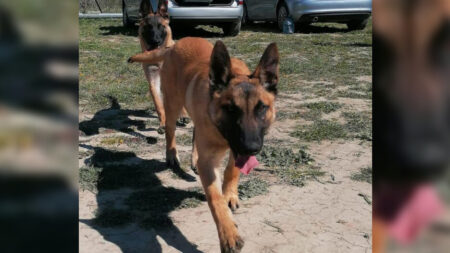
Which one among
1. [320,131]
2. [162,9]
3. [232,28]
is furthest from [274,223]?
[232,28]

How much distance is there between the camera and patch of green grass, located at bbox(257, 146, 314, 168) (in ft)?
15.8

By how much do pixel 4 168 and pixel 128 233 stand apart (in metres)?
2.87

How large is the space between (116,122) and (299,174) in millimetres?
3157

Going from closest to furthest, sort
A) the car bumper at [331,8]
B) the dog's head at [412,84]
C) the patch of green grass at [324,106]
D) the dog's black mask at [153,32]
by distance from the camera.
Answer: the dog's head at [412,84] < the patch of green grass at [324,106] < the dog's black mask at [153,32] < the car bumper at [331,8]

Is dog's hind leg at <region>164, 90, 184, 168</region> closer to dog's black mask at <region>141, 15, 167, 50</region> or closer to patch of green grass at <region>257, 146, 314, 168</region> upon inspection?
patch of green grass at <region>257, 146, 314, 168</region>

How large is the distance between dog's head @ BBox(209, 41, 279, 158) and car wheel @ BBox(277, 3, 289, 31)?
1349cm

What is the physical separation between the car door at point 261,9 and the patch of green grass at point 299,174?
1354cm

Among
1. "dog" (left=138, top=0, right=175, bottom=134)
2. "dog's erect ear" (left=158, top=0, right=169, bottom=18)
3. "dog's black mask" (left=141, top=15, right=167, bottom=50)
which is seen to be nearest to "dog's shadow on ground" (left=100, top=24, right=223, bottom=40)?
"dog's erect ear" (left=158, top=0, right=169, bottom=18)

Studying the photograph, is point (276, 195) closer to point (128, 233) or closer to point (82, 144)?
point (128, 233)

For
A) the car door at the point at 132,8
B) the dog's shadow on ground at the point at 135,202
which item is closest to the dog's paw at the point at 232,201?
the dog's shadow on ground at the point at 135,202

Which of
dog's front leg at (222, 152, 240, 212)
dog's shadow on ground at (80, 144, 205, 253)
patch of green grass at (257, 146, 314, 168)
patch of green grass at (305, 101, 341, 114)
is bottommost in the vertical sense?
dog's shadow on ground at (80, 144, 205, 253)

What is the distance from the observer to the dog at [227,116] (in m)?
3.05

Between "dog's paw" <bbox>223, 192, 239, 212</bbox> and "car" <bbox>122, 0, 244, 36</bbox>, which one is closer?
"dog's paw" <bbox>223, 192, 239, 212</bbox>

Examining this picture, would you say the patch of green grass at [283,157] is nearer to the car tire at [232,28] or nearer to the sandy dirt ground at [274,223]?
the sandy dirt ground at [274,223]
